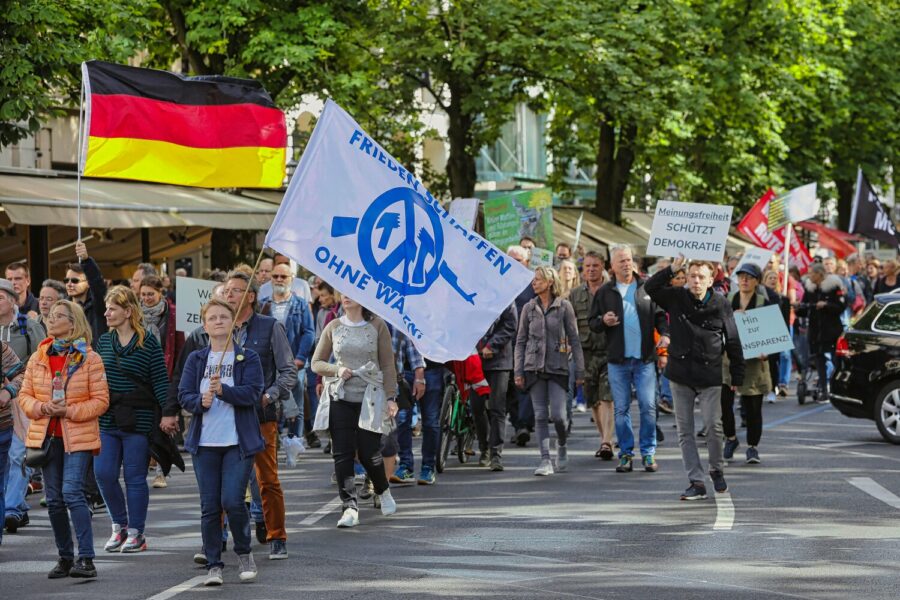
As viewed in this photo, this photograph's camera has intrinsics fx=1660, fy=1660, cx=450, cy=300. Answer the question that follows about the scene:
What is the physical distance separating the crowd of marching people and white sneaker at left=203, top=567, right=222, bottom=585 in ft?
0.09

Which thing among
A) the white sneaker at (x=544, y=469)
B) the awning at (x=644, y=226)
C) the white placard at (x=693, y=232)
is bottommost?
the white sneaker at (x=544, y=469)

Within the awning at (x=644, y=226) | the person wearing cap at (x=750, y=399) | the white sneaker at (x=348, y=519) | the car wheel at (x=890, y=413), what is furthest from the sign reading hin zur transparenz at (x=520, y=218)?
the awning at (x=644, y=226)

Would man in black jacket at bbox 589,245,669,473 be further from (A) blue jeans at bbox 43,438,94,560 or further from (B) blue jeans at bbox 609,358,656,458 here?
(A) blue jeans at bbox 43,438,94,560

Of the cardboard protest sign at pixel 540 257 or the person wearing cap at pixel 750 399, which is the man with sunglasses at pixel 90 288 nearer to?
the person wearing cap at pixel 750 399

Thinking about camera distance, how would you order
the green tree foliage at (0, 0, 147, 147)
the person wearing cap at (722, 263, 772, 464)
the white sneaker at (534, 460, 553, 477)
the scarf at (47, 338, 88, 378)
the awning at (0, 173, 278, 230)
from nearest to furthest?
the scarf at (47, 338, 88, 378)
the white sneaker at (534, 460, 553, 477)
the person wearing cap at (722, 263, 772, 464)
the green tree foliage at (0, 0, 147, 147)
the awning at (0, 173, 278, 230)

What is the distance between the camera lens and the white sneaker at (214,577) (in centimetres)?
Result: 912

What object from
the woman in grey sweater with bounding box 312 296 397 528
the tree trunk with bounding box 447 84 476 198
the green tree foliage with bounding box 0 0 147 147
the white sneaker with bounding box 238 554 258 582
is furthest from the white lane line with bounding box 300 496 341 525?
the tree trunk with bounding box 447 84 476 198

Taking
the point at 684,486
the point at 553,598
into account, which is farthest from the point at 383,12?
the point at 553,598

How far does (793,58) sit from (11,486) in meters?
29.6

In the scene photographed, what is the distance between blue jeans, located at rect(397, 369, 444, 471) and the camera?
14016 millimetres

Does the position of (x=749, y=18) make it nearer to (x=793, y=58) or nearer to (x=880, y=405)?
(x=793, y=58)

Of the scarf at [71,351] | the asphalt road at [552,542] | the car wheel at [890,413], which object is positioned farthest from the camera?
the car wheel at [890,413]

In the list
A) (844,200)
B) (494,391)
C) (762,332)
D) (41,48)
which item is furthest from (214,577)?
(844,200)

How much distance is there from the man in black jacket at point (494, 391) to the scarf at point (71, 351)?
5590 mm
